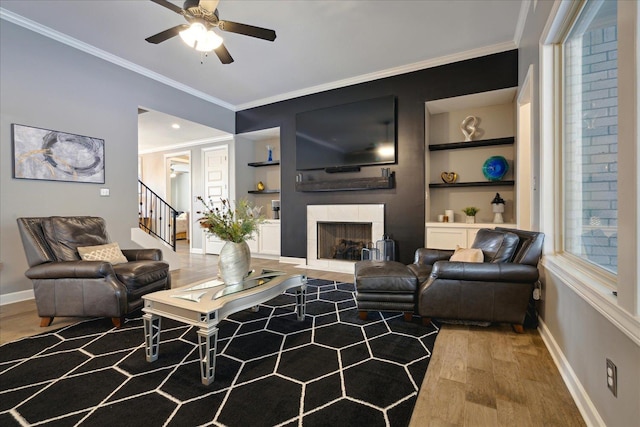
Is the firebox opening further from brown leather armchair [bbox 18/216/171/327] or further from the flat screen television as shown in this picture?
brown leather armchair [bbox 18/216/171/327]

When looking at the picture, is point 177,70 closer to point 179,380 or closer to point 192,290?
point 192,290

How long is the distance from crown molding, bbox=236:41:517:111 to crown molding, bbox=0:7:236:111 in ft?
4.20

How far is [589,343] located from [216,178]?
21.7 ft

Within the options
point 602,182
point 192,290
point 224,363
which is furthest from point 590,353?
point 192,290

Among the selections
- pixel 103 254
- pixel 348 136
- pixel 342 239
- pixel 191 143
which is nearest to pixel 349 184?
pixel 348 136

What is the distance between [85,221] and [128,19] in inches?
90.4

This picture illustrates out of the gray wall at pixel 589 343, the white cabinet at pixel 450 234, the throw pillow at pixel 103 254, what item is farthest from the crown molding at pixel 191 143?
the gray wall at pixel 589 343

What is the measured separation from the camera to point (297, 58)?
13.6 feet

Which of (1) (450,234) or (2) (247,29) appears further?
(1) (450,234)

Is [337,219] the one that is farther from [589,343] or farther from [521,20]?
[589,343]

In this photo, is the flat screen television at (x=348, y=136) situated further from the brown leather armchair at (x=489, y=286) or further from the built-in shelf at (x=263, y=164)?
the brown leather armchair at (x=489, y=286)

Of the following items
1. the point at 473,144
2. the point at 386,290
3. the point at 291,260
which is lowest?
the point at 291,260

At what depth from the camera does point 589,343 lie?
148cm

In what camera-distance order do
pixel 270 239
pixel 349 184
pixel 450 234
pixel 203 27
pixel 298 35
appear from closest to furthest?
pixel 203 27
pixel 298 35
pixel 450 234
pixel 349 184
pixel 270 239
